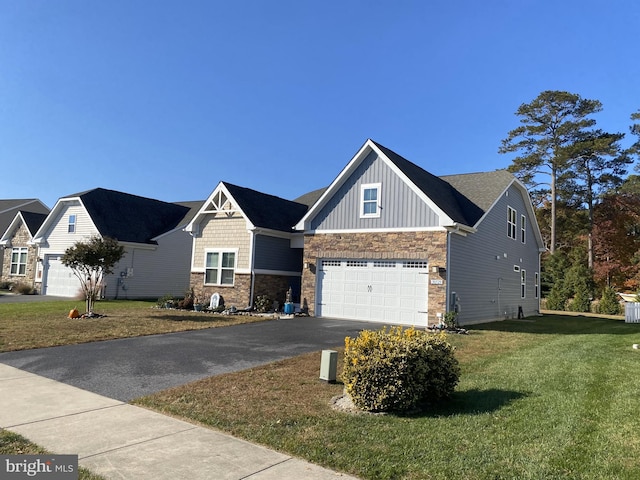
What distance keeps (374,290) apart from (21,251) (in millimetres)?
27263

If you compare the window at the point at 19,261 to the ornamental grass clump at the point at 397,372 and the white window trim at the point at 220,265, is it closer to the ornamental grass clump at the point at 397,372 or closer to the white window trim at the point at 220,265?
the white window trim at the point at 220,265

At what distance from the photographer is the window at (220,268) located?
2122cm

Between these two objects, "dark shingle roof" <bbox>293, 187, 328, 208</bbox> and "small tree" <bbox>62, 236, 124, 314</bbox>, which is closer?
"small tree" <bbox>62, 236, 124, 314</bbox>

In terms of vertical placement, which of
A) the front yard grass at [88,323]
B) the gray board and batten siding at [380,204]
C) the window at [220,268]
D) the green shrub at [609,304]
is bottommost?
the front yard grass at [88,323]

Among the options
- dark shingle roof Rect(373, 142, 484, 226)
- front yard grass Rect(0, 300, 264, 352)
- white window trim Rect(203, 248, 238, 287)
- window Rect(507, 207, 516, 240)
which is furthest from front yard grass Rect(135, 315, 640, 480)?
window Rect(507, 207, 516, 240)

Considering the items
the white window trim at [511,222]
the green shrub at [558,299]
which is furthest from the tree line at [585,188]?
the white window trim at [511,222]

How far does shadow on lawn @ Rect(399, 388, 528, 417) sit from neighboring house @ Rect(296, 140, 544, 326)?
9156mm

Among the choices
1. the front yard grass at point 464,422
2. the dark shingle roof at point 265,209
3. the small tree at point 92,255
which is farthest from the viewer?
the dark shingle roof at point 265,209

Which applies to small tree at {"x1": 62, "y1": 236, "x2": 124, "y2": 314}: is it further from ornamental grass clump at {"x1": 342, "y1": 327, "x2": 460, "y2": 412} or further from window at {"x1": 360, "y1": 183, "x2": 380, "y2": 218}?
ornamental grass clump at {"x1": 342, "y1": 327, "x2": 460, "y2": 412}

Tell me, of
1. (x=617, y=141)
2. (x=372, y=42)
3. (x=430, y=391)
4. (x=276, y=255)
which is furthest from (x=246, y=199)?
(x=617, y=141)

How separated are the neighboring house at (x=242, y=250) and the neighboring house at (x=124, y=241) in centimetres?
641

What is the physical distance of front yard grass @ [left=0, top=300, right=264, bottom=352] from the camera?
11.4 metres

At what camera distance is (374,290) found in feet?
58.3

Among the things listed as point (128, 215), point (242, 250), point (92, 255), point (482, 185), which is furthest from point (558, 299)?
point (92, 255)
